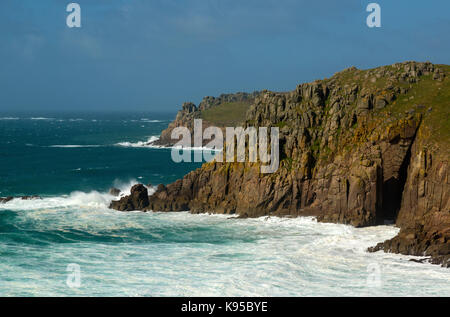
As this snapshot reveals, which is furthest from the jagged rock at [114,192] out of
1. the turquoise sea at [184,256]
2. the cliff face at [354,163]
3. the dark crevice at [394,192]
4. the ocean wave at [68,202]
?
the dark crevice at [394,192]

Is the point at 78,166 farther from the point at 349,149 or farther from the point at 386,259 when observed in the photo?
the point at 386,259

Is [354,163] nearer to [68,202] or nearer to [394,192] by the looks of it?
[394,192]

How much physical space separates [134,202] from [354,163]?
29.0m

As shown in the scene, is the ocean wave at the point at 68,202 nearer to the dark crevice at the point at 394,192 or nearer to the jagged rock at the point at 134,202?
the jagged rock at the point at 134,202

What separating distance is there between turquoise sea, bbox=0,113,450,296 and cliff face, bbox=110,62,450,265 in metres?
2.39

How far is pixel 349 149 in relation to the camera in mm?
60781

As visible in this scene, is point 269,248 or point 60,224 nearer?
point 269,248

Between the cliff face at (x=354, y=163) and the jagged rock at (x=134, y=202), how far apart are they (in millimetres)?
1155

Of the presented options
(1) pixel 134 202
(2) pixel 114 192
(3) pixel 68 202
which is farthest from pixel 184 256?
(2) pixel 114 192

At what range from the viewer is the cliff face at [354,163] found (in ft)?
174

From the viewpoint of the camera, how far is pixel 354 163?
58.8m

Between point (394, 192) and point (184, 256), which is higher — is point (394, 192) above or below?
above

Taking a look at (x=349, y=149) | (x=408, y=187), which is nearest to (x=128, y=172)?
(x=349, y=149)

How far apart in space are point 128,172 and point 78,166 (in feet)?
→ 50.5
